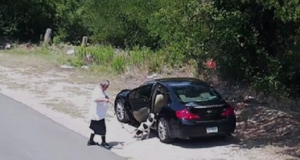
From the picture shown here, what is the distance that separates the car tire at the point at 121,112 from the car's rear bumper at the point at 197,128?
9.16 feet

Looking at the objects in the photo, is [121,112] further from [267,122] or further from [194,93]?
[267,122]

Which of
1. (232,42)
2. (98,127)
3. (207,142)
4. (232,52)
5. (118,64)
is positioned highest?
(232,42)

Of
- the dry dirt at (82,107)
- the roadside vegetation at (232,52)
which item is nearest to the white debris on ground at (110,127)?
the dry dirt at (82,107)

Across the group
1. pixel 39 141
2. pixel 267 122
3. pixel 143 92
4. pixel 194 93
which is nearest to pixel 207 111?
pixel 194 93

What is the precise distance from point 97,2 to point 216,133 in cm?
2026

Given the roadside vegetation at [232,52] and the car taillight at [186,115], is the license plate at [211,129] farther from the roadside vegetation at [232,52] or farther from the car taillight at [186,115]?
the roadside vegetation at [232,52]

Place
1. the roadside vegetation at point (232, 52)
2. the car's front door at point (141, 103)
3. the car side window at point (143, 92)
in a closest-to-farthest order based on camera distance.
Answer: the car's front door at point (141, 103)
the car side window at point (143, 92)
the roadside vegetation at point (232, 52)

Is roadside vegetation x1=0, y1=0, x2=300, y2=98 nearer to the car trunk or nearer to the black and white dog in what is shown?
the car trunk

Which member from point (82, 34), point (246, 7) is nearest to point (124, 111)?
point (246, 7)

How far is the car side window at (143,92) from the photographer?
16.3 metres

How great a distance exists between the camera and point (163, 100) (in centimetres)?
1546

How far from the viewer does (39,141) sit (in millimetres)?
15172

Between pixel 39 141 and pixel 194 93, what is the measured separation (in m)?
3.95

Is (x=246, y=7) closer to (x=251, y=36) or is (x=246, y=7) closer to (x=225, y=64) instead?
(x=251, y=36)
